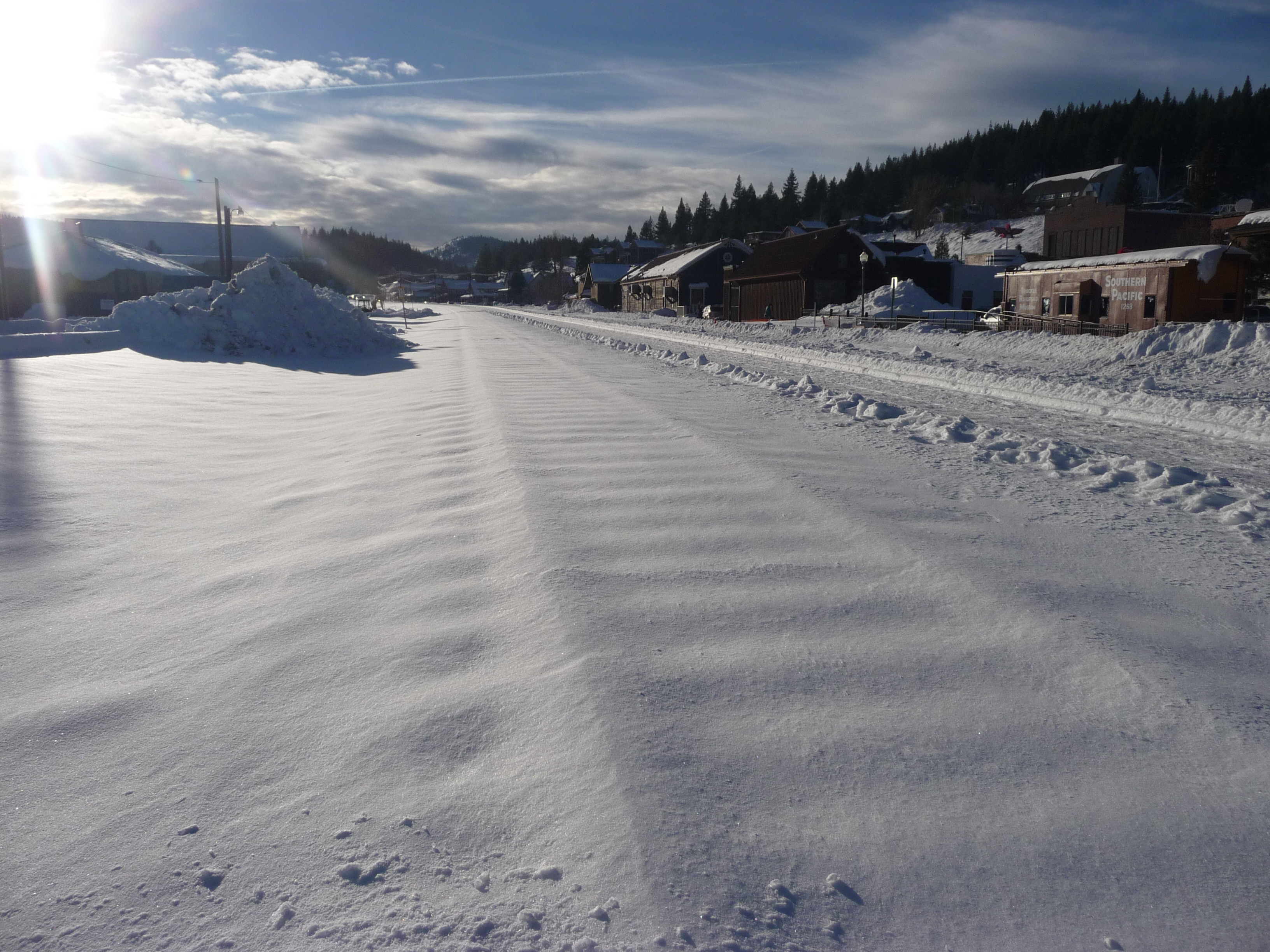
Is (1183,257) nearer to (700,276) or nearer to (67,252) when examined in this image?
(700,276)

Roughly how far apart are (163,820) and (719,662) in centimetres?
197

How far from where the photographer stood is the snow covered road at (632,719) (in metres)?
2.04

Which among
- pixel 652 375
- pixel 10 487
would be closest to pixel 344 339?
A: pixel 652 375

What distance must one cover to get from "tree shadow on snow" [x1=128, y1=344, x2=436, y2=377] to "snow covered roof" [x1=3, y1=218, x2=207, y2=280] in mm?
33818

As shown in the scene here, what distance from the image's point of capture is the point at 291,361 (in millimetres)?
17156

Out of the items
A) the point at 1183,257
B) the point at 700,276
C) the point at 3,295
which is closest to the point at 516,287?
the point at 700,276

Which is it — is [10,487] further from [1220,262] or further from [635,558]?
[1220,262]

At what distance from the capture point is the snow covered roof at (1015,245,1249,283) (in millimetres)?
22250

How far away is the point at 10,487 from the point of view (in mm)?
5598

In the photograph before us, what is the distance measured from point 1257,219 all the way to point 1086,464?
84.1 feet

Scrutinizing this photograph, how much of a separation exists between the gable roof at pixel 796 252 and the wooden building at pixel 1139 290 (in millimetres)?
16507

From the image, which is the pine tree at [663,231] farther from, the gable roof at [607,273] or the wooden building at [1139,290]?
the wooden building at [1139,290]

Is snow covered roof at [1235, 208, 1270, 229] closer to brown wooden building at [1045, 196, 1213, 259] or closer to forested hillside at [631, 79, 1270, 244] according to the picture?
brown wooden building at [1045, 196, 1213, 259]

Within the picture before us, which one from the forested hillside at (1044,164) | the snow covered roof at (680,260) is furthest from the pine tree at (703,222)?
the snow covered roof at (680,260)
